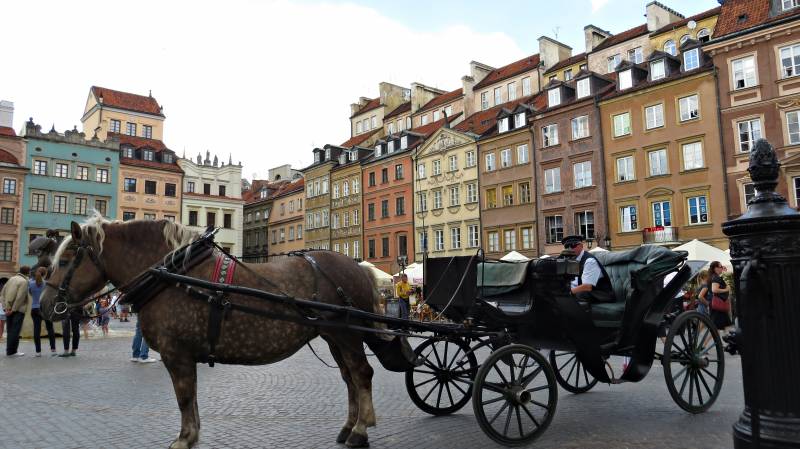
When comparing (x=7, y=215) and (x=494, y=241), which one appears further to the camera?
(x=7, y=215)

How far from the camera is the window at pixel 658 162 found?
33050mm

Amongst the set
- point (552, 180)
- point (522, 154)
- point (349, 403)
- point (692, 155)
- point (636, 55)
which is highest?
point (636, 55)

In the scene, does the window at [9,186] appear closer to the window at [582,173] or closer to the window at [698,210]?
the window at [582,173]

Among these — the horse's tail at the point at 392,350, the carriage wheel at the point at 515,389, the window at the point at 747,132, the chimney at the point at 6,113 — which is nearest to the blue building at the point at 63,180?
the chimney at the point at 6,113

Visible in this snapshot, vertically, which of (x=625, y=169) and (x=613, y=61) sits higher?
(x=613, y=61)

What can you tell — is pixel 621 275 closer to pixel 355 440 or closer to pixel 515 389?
pixel 515 389

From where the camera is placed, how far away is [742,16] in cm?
3084

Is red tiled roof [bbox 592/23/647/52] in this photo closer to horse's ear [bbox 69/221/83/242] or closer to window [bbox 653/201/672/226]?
window [bbox 653/201/672/226]

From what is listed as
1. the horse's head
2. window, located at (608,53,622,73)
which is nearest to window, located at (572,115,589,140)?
window, located at (608,53,622,73)

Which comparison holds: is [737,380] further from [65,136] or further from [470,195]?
[65,136]

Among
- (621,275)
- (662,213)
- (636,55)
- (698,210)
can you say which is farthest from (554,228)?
(621,275)

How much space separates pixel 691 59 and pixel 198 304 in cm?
3368

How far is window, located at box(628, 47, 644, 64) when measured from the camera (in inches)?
1538

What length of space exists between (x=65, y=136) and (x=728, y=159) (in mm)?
50113
